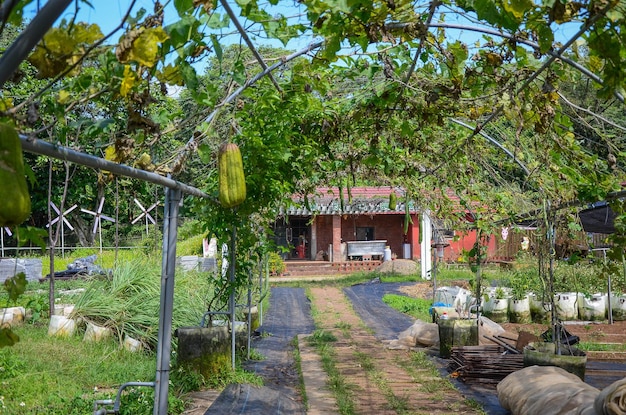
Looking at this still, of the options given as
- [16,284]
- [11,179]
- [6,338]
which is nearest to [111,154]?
[16,284]

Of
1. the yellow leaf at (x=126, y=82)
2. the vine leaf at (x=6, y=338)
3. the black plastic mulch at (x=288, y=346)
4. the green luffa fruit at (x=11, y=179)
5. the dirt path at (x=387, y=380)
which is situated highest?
the yellow leaf at (x=126, y=82)

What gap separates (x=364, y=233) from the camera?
29.0 m

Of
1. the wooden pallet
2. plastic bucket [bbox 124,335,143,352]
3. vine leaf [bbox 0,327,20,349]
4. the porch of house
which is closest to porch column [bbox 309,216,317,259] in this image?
the porch of house

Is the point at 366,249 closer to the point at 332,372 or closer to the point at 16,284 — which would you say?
the point at 332,372

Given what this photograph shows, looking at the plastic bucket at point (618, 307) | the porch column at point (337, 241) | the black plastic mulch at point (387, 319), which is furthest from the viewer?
the porch column at point (337, 241)

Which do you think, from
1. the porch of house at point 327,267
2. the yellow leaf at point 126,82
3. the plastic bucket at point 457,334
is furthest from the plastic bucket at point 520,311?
the yellow leaf at point 126,82

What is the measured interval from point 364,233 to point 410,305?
12703 mm

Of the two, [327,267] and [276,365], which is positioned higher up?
[327,267]

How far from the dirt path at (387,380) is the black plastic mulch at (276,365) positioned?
73cm

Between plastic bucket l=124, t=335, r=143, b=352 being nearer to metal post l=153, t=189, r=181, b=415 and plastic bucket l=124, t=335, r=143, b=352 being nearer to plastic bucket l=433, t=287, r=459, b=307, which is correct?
metal post l=153, t=189, r=181, b=415

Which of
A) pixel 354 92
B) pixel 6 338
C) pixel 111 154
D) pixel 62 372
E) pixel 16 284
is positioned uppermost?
pixel 354 92

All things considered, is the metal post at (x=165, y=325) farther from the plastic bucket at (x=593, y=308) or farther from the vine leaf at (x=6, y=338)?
the plastic bucket at (x=593, y=308)

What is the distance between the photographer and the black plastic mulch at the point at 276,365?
5.27 m

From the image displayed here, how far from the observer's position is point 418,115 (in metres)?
6.38
